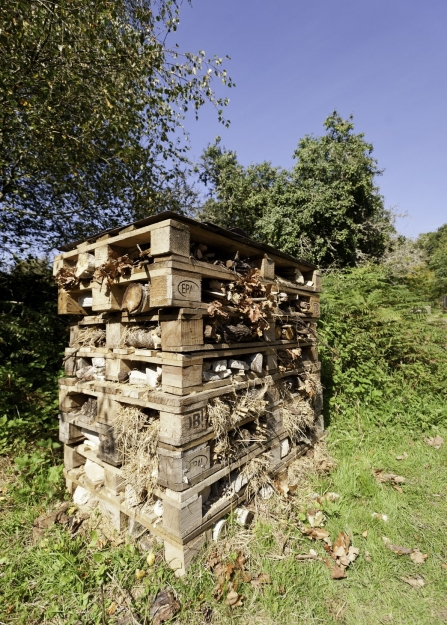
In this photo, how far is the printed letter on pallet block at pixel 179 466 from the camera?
216cm

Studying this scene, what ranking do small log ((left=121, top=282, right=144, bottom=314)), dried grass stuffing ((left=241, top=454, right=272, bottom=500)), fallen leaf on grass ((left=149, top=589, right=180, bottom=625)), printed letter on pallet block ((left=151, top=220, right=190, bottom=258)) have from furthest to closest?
dried grass stuffing ((left=241, top=454, right=272, bottom=500)) < small log ((left=121, top=282, right=144, bottom=314)) < printed letter on pallet block ((left=151, top=220, right=190, bottom=258)) < fallen leaf on grass ((left=149, top=589, right=180, bottom=625))

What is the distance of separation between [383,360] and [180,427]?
14.1ft

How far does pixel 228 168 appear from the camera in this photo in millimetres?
15930

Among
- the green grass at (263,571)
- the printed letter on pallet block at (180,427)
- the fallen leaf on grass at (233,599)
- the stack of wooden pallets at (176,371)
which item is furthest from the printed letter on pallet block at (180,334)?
the fallen leaf on grass at (233,599)

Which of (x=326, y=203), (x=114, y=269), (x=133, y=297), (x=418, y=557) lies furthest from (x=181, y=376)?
(x=326, y=203)

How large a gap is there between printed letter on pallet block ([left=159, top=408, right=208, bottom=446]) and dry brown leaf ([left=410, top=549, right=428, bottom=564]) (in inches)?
83.4

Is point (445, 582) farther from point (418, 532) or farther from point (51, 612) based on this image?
point (51, 612)

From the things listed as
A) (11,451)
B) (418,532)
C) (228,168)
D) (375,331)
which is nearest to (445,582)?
(418,532)

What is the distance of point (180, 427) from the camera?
2.16 metres

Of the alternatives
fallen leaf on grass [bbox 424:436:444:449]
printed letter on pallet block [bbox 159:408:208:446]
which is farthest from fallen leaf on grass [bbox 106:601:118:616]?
fallen leaf on grass [bbox 424:436:444:449]

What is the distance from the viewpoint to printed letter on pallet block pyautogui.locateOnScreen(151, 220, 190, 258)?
85.5 inches

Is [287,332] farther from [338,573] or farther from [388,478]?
[338,573]

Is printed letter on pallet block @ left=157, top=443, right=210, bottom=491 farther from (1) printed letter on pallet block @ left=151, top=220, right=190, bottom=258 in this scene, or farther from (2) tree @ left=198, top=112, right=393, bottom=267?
(2) tree @ left=198, top=112, right=393, bottom=267

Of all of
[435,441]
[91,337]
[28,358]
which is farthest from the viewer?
[28,358]
